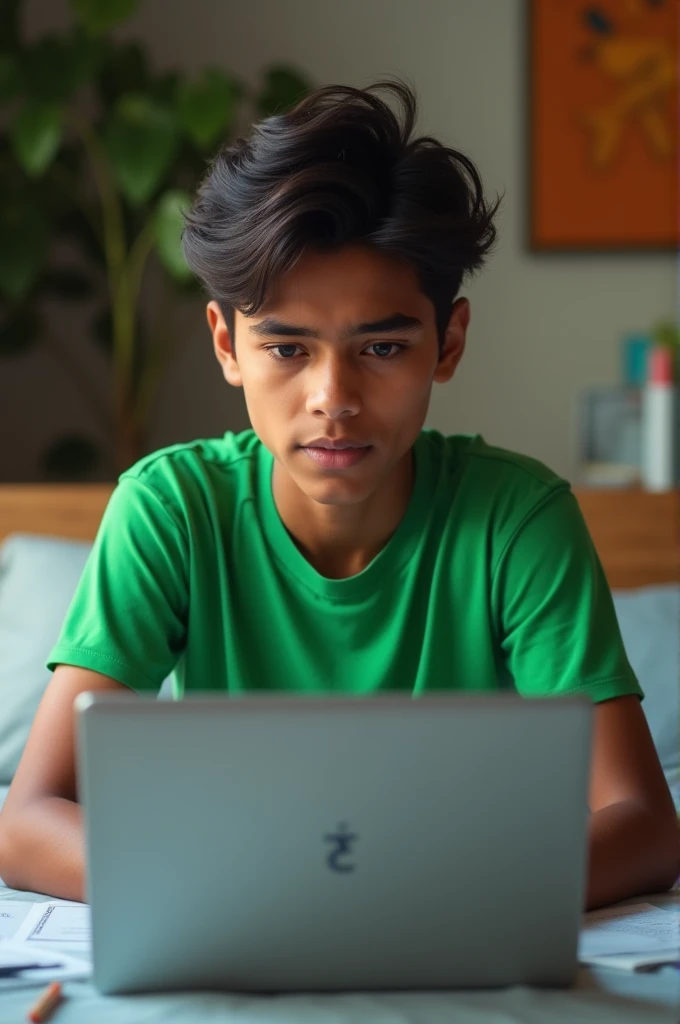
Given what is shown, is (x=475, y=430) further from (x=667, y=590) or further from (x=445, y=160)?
(x=445, y=160)

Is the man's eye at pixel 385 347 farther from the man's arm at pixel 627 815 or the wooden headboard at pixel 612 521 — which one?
the wooden headboard at pixel 612 521

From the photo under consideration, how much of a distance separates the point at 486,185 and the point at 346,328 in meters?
1.80

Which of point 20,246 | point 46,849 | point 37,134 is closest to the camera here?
point 46,849

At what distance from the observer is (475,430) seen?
9.40 feet

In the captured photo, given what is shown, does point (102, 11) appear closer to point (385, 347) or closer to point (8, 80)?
point (8, 80)

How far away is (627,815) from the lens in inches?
38.1

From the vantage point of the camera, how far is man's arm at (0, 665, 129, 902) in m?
0.95

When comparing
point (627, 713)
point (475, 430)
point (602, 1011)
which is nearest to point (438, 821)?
point (602, 1011)

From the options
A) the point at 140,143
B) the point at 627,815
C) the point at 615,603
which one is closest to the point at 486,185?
the point at 140,143

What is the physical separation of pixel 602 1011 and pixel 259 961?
207 mm

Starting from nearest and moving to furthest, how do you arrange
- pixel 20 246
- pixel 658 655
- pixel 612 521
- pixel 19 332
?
pixel 658 655
pixel 612 521
pixel 20 246
pixel 19 332

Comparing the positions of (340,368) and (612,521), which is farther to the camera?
(612,521)

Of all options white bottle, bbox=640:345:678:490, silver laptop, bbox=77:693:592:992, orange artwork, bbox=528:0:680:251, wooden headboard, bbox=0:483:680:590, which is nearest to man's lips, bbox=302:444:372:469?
silver laptop, bbox=77:693:592:992

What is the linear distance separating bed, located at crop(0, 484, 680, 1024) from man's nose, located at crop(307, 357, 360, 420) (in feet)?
1.55
